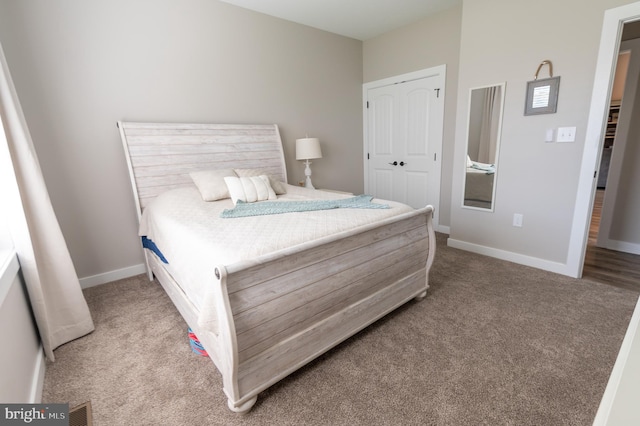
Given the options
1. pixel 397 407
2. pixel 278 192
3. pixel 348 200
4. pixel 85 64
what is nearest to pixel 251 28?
pixel 85 64

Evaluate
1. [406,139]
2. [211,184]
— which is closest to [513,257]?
[406,139]

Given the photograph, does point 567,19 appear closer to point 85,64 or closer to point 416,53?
point 416,53

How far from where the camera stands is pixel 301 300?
4.72 feet

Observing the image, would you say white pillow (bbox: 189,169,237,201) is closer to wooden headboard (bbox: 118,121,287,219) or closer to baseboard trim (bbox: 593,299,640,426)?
wooden headboard (bbox: 118,121,287,219)

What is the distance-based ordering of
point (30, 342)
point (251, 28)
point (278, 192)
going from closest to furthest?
point (30, 342)
point (278, 192)
point (251, 28)

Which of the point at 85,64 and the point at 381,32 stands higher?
the point at 381,32

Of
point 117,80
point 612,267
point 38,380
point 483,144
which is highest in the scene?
point 117,80

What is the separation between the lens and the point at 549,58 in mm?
2412

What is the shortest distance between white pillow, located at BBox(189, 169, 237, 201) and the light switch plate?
285cm

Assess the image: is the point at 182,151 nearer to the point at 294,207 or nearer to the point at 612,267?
the point at 294,207

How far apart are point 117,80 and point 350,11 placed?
2416mm

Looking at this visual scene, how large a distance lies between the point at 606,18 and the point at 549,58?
0.37 meters

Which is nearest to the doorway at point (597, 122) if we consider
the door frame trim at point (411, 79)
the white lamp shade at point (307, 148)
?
the door frame trim at point (411, 79)

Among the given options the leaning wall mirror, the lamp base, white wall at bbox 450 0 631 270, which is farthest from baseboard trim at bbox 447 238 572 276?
the lamp base
